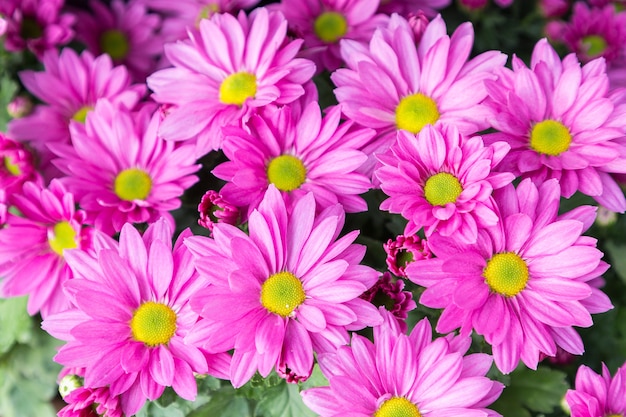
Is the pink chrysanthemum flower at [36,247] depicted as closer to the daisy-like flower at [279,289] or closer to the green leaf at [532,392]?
the daisy-like flower at [279,289]

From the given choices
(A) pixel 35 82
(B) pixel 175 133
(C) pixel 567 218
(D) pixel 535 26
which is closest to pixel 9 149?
(A) pixel 35 82

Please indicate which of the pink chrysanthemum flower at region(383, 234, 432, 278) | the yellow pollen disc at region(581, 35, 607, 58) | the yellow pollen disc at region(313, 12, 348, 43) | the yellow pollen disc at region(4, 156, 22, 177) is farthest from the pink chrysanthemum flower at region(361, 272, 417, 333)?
the yellow pollen disc at region(581, 35, 607, 58)

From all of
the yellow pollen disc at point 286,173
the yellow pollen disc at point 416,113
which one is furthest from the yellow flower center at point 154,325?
the yellow pollen disc at point 416,113

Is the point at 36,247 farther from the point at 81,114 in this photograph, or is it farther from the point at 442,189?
the point at 442,189

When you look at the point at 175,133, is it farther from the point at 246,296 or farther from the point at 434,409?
the point at 434,409

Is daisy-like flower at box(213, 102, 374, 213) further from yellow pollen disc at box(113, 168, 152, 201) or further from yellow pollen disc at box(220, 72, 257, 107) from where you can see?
yellow pollen disc at box(113, 168, 152, 201)

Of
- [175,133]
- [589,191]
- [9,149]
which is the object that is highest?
[589,191]
